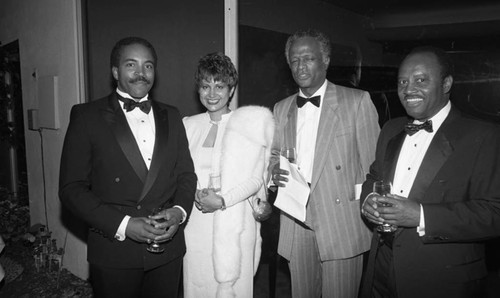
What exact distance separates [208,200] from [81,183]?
77cm

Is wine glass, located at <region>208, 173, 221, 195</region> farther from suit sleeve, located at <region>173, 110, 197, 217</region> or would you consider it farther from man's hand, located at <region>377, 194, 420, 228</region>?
man's hand, located at <region>377, 194, 420, 228</region>

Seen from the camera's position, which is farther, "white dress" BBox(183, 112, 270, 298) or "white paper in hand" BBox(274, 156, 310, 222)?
"white dress" BBox(183, 112, 270, 298)

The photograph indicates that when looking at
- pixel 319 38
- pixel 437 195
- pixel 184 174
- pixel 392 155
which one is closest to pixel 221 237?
pixel 184 174

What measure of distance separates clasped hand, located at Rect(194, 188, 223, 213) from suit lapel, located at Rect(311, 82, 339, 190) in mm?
626

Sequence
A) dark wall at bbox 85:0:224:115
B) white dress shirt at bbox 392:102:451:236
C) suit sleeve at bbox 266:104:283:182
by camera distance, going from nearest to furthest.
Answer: white dress shirt at bbox 392:102:451:236, suit sleeve at bbox 266:104:283:182, dark wall at bbox 85:0:224:115

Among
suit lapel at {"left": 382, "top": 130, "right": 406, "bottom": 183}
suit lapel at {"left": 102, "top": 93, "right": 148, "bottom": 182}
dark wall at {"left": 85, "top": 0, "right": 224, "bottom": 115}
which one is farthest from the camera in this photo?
dark wall at {"left": 85, "top": 0, "right": 224, "bottom": 115}

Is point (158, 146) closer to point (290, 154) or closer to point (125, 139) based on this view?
point (125, 139)

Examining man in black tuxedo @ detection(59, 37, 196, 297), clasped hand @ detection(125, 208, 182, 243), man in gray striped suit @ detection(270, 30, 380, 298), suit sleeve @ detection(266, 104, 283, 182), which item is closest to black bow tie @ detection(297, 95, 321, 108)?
man in gray striped suit @ detection(270, 30, 380, 298)

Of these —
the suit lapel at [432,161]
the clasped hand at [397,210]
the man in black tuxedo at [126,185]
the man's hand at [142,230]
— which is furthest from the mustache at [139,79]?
the suit lapel at [432,161]

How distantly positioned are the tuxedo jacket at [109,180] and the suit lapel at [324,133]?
88 cm

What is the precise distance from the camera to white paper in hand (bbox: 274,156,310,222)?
7.84 feet

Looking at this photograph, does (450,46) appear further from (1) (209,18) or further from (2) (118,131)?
(2) (118,131)

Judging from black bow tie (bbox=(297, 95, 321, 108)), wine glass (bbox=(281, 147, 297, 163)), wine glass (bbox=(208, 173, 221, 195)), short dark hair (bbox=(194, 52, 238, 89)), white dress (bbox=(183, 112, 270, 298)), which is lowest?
white dress (bbox=(183, 112, 270, 298))

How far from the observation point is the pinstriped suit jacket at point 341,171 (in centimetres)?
248
